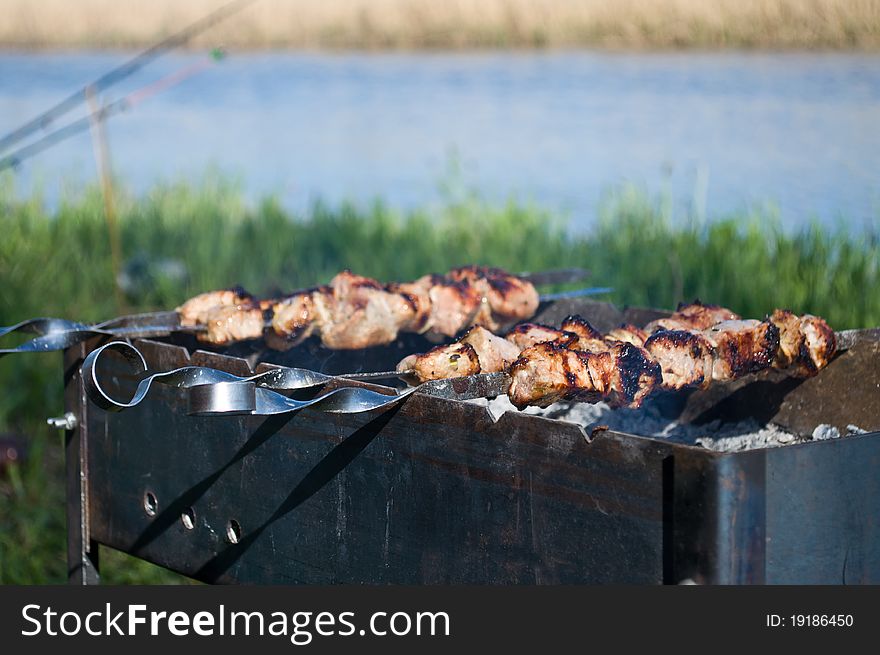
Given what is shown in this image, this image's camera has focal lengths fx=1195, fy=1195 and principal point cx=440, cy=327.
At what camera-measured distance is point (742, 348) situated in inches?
89.0

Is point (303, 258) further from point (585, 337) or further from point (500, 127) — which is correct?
point (585, 337)

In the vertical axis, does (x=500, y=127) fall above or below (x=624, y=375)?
above

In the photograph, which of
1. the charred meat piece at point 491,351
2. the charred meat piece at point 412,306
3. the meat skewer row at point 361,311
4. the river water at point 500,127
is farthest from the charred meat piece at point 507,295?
the river water at point 500,127

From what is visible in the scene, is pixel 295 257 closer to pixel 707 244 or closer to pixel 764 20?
pixel 707 244

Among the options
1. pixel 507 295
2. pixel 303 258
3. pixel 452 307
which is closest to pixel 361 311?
pixel 452 307

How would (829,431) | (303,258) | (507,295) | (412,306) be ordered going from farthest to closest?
1. (303,258)
2. (507,295)
3. (412,306)
4. (829,431)

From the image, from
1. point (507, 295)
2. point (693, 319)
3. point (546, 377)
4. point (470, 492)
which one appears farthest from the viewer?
point (507, 295)

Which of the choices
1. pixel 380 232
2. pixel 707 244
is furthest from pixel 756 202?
pixel 380 232

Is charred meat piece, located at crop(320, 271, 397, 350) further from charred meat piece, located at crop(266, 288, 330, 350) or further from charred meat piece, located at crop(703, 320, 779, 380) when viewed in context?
charred meat piece, located at crop(703, 320, 779, 380)

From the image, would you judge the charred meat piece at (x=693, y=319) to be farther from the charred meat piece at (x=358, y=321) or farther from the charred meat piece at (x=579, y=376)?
the charred meat piece at (x=358, y=321)

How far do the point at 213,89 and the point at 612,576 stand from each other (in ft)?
20.8

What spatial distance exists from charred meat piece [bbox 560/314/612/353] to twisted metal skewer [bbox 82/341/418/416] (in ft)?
1.37

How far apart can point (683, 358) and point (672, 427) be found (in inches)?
18.8

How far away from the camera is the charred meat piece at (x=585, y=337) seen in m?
2.17
